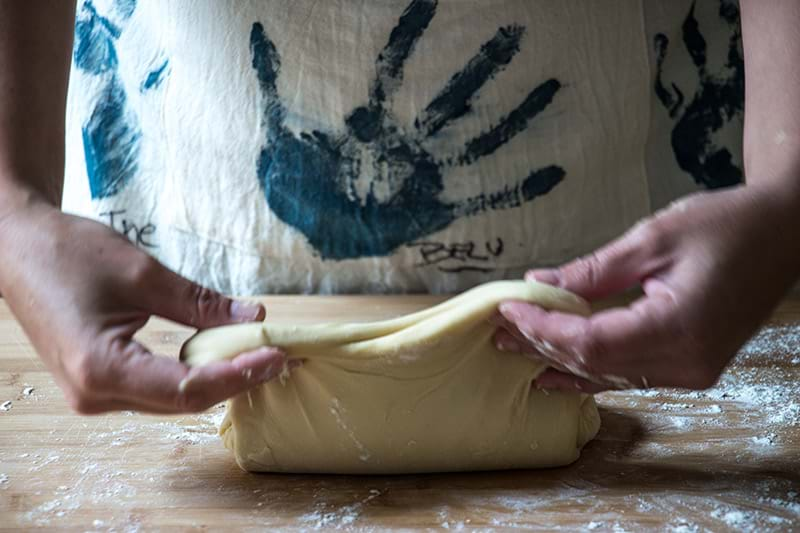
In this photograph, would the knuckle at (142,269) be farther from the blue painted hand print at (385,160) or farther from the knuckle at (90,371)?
the blue painted hand print at (385,160)

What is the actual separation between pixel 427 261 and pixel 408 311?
10 cm

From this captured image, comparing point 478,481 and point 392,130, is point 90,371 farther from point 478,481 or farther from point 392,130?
point 392,130

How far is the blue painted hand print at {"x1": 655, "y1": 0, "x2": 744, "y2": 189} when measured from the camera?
134 cm

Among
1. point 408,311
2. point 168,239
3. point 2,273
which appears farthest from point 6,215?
point 408,311

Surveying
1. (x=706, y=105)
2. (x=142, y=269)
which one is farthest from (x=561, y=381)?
(x=706, y=105)

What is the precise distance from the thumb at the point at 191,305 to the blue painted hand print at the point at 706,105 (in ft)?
2.60

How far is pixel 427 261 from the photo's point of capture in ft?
4.62

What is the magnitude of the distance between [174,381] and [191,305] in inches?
4.4

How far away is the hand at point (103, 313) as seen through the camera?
826 mm

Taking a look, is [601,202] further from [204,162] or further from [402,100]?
[204,162]

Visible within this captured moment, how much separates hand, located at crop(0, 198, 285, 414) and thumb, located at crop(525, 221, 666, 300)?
319 millimetres

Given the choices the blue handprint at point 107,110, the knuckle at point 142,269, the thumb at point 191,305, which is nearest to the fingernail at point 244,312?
the thumb at point 191,305

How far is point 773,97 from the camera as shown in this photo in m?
0.93

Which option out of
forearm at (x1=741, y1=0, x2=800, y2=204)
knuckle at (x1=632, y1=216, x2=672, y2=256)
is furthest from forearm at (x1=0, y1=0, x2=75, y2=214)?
forearm at (x1=741, y1=0, x2=800, y2=204)
